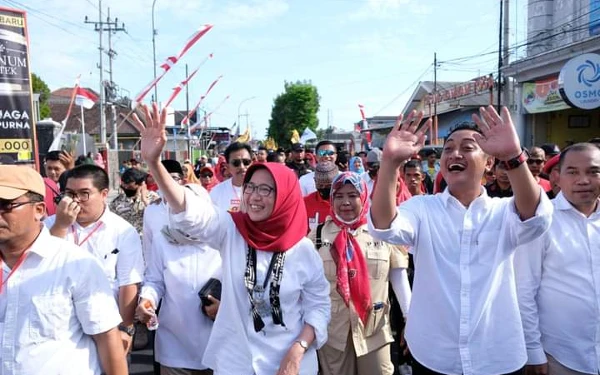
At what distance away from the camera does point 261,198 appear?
231 centimetres

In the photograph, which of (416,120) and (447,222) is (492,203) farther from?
(416,120)

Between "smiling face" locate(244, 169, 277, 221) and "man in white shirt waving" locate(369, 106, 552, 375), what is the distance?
50 centimetres

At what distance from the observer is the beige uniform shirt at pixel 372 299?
3.00 metres

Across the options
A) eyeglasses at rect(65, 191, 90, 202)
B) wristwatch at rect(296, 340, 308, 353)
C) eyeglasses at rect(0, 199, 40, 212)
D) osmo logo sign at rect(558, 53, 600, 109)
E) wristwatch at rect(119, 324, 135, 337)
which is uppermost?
osmo logo sign at rect(558, 53, 600, 109)

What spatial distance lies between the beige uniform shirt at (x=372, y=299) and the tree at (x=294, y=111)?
53.8m

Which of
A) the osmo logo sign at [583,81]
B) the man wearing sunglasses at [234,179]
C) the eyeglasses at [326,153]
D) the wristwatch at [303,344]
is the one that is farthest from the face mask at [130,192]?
the osmo logo sign at [583,81]

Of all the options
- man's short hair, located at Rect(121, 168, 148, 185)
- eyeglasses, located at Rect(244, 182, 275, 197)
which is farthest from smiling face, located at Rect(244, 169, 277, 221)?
man's short hair, located at Rect(121, 168, 148, 185)

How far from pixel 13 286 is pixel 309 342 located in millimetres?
1273

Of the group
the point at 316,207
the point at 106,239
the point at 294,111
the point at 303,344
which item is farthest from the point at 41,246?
the point at 294,111

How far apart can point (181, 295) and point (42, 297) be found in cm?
107

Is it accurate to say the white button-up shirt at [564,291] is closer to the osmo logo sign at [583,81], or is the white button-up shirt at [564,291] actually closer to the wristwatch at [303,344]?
the wristwatch at [303,344]

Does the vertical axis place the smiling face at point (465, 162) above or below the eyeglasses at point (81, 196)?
above

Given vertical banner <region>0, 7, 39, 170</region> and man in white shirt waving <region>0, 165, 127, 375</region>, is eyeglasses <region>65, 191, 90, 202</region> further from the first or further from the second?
vertical banner <region>0, 7, 39, 170</region>

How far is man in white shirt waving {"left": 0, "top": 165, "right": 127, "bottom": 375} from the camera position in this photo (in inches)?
74.1
